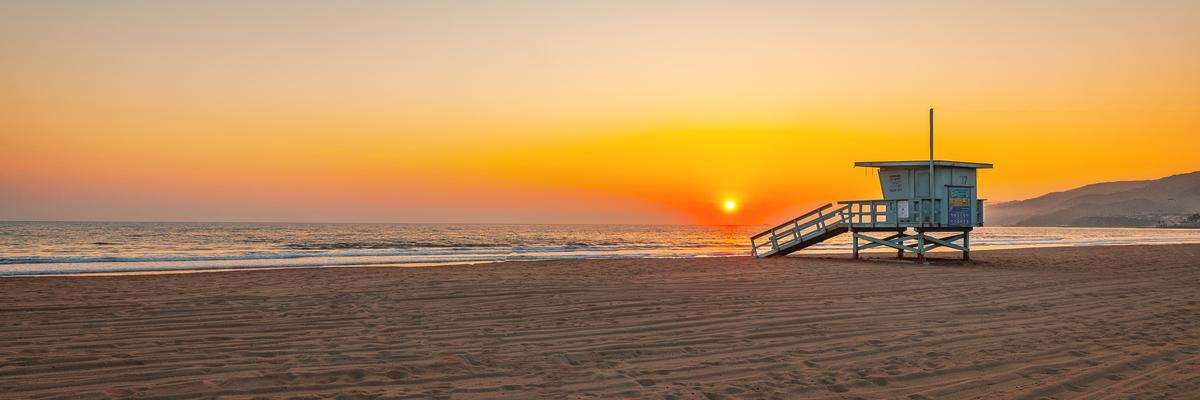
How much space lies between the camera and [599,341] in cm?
800

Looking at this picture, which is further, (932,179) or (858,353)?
(932,179)

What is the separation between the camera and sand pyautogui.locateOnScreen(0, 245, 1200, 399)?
19.4ft

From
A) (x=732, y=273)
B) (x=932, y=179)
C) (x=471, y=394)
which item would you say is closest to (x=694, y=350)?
(x=471, y=394)

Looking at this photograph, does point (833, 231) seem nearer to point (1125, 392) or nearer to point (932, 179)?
point (932, 179)

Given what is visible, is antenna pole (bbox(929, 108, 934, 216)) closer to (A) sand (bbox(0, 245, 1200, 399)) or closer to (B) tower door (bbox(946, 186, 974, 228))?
(B) tower door (bbox(946, 186, 974, 228))

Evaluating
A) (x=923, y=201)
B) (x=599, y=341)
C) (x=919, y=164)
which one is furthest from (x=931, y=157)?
(x=599, y=341)

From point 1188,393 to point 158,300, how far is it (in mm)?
13253

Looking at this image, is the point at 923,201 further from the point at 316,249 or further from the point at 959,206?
the point at 316,249

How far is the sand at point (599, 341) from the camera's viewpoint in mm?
5906

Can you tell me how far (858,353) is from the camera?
7320mm

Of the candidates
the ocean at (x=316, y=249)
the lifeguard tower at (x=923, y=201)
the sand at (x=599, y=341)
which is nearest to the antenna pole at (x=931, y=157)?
the lifeguard tower at (x=923, y=201)

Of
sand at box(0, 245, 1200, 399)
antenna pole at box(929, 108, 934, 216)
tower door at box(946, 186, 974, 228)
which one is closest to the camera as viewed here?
sand at box(0, 245, 1200, 399)

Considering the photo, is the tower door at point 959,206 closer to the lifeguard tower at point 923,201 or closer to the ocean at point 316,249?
the lifeguard tower at point 923,201

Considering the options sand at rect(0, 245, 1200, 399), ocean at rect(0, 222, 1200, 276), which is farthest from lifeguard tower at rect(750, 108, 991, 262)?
sand at rect(0, 245, 1200, 399)
